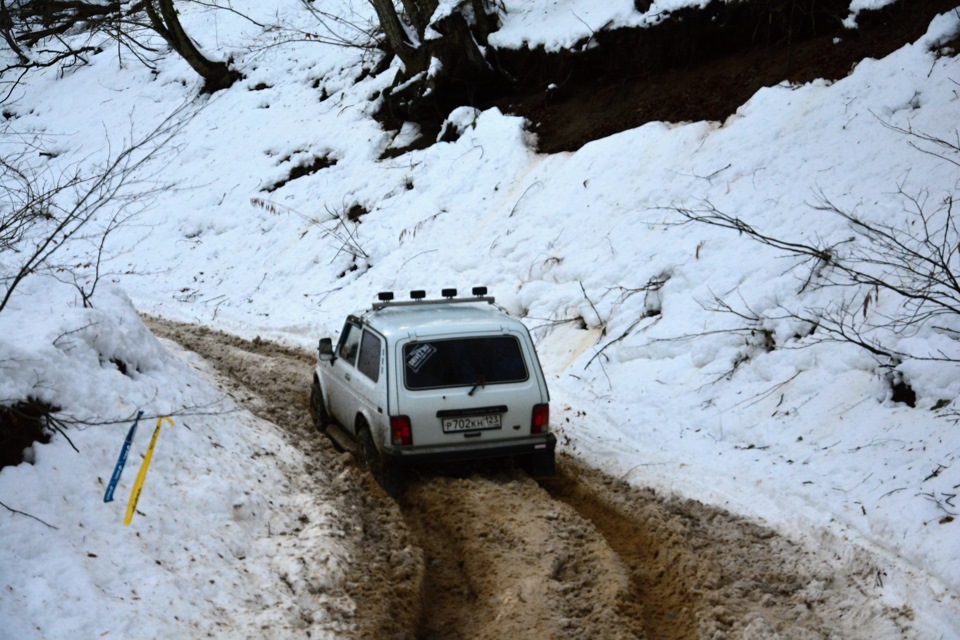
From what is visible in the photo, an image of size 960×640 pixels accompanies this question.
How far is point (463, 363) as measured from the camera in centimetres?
868

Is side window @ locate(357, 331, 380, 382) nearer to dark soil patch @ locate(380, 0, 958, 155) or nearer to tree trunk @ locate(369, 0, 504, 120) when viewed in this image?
dark soil patch @ locate(380, 0, 958, 155)

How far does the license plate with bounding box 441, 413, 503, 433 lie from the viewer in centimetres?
845

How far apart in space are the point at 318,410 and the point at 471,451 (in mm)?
2628

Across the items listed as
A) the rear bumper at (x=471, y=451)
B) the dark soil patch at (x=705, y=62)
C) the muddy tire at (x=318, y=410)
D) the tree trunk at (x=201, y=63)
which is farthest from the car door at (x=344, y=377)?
the tree trunk at (x=201, y=63)

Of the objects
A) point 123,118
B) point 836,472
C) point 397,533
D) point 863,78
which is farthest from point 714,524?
point 123,118

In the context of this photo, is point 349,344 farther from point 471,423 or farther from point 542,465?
point 542,465

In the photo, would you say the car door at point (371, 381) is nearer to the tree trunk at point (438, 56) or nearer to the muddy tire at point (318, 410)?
the muddy tire at point (318, 410)

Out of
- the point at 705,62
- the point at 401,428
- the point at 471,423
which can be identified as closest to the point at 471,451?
the point at 471,423

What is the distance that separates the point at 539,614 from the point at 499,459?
289 cm

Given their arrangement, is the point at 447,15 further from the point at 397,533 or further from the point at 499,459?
the point at 397,533

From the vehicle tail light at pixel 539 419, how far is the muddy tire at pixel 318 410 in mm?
2671

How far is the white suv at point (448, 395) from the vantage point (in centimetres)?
839

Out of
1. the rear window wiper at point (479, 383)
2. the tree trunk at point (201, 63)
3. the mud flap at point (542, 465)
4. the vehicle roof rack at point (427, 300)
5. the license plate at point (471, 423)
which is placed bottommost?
the mud flap at point (542, 465)

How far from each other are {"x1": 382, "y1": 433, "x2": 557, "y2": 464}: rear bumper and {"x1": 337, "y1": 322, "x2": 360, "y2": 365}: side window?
4.92 ft
